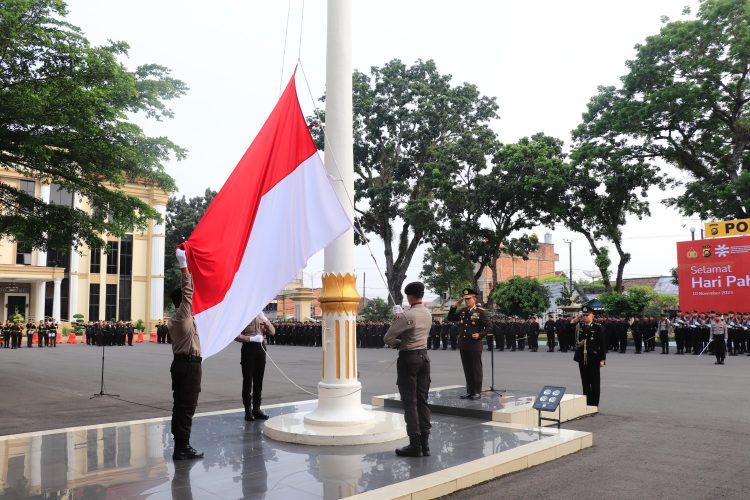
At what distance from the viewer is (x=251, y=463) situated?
6137mm

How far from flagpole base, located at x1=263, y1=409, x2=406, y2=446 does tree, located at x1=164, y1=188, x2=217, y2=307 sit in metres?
54.2

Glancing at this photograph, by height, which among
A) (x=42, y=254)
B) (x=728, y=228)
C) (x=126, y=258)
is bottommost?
(x=728, y=228)

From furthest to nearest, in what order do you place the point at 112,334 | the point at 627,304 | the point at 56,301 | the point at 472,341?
the point at 56,301 < the point at 112,334 < the point at 627,304 < the point at 472,341

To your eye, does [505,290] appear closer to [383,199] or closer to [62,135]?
[383,199]

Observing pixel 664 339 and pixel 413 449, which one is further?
pixel 664 339

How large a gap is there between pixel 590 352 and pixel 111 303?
52.2 meters

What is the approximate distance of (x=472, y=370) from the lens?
9.93 metres

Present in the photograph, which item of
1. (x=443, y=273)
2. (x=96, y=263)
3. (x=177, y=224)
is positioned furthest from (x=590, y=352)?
(x=177, y=224)

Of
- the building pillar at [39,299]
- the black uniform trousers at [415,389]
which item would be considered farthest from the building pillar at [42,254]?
the black uniform trousers at [415,389]

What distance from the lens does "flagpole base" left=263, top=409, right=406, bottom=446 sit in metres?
6.91

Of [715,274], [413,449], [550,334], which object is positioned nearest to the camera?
[413,449]

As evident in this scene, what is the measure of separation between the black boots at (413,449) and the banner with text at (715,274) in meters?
23.3

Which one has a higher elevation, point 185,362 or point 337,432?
point 185,362

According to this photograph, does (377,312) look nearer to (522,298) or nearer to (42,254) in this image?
(522,298)
